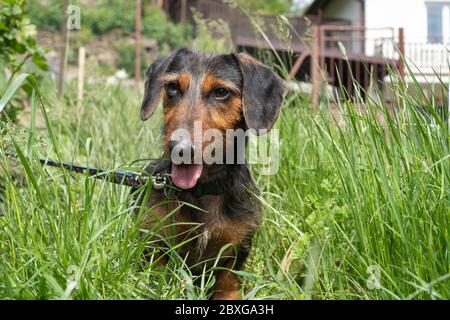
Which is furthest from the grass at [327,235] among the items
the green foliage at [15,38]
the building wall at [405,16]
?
the building wall at [405,16]

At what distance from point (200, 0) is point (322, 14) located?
10.4m

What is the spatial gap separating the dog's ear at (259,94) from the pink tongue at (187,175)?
0.39 m

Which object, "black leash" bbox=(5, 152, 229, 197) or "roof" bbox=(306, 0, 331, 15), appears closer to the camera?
"black leash" bbox=(5, 152, 229, 197)

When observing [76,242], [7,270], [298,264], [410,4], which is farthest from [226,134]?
[410,4]

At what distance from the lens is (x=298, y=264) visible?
277 centimetres

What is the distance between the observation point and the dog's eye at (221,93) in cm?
293

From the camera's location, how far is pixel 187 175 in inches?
106

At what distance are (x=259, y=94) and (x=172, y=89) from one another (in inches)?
18.6

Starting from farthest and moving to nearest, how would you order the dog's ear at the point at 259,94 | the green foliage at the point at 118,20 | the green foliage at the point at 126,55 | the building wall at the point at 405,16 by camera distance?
the green foliage at the point at 118,20 → the green foliage at the point at 126,55 → the building wall at the point at 405,16 → the dog's ear at the point at 259,94

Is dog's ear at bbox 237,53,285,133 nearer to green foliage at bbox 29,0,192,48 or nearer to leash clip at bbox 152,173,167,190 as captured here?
leash clip at bbox 152,173,167,190

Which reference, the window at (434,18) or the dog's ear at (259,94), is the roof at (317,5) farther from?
the dog's ear at (259,94)

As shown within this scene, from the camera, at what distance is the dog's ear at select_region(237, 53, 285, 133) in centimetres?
291

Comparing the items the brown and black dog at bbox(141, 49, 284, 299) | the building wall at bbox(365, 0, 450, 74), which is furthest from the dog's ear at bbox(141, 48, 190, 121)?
the building wall at bbox(365, 0, 450, 74)
